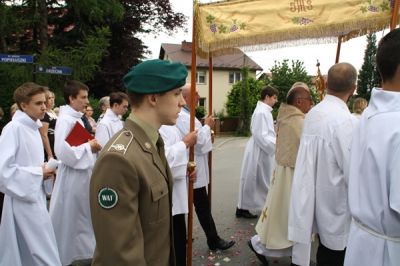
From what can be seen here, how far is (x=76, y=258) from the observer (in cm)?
461

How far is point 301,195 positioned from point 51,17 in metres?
17.5

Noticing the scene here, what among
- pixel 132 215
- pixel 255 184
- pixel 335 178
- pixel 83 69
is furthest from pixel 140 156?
pixel 83 69

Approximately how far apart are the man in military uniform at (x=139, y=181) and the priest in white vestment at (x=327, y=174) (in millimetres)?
1698

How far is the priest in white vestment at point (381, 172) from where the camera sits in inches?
74.0

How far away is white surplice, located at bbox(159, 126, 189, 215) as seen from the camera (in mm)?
3787

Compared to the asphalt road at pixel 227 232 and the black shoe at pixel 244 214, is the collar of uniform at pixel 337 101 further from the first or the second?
the black shoe at pixel 244 214

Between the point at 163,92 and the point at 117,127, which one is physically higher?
the point at 163,92

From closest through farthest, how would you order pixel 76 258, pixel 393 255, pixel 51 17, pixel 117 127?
1. pixel 393 255
2. pixel 76 258
3. pixel 117 127
4. pixel 51 17

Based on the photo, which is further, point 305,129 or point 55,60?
point 55,60

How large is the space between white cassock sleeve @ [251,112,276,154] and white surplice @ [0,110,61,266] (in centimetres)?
361

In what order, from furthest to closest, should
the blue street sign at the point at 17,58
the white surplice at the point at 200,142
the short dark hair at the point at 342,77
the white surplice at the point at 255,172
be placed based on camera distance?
the blue street sign at the point at 17,58, the white surplice at the point at 255,172, the white surplice at the point at 200,142, the short dark hair at the point at 342,77

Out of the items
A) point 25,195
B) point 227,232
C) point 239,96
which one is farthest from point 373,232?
point 239,96

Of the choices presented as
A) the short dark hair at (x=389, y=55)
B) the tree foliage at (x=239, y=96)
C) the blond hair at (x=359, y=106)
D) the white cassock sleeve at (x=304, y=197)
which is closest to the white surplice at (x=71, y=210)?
the white cassock sleeve at (x=304, y=197)

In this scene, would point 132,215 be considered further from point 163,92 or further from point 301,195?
point 301,195
